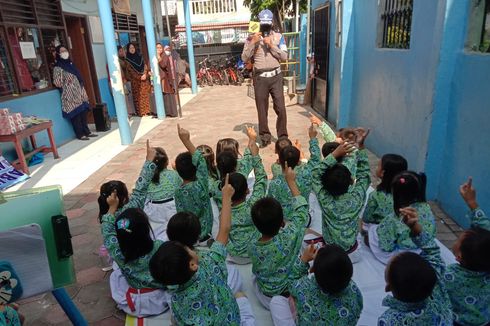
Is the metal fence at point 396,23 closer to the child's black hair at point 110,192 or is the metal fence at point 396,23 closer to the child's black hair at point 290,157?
the child's black hair at point 290,157

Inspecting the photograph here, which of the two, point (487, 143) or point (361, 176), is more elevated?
point (487, 143)

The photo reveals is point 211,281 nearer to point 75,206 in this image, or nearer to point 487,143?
point 487,143

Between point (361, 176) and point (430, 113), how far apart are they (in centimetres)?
118

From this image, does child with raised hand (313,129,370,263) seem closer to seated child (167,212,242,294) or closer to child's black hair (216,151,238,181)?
child's black hair (216,151,238,181)

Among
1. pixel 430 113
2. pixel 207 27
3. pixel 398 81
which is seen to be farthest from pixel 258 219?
pixel 207 27

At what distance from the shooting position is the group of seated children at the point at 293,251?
1547 mm

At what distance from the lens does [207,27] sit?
20.5 meters

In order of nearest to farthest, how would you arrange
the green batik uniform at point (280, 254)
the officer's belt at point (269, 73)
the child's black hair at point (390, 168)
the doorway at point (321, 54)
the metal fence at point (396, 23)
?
1. the green batik uniform at point (280, 254)
2. the child's black hair at point (390, 168)
3. the metal fence at point (396, 23)
4. the officer's belt at point (269, 73)
5. the doorway at point (321, 54)

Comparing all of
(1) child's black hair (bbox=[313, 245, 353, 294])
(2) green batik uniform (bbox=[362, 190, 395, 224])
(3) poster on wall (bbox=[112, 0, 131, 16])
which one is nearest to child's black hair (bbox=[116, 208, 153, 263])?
(1) child's black hair (bbox=[313, 245, 353, 294])

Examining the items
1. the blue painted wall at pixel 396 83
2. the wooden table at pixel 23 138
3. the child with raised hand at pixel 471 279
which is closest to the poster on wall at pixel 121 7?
the wooden table at pixel 23 138

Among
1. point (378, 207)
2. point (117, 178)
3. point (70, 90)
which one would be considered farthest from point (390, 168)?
point (70, 90)

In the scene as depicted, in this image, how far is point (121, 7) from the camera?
29.2 feet

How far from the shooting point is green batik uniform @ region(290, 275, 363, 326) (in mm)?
1664

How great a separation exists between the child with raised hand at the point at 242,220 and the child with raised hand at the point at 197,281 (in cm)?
67
